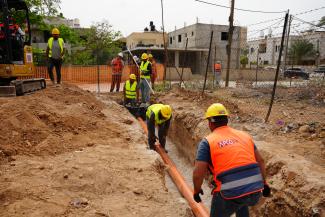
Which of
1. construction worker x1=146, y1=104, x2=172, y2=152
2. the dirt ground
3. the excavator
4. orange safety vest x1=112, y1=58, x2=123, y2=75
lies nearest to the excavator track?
the excavator

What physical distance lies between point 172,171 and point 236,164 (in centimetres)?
406

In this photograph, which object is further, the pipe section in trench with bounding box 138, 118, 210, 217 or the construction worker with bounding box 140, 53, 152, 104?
the construction worker with bounding box 140, 53, 152, 104

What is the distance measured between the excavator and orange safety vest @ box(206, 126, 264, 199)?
Answer: 23.7 feet

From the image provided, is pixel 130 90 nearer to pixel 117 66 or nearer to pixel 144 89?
pixel 144 89

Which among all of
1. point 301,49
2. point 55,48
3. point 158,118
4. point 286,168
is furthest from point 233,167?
point 301,49

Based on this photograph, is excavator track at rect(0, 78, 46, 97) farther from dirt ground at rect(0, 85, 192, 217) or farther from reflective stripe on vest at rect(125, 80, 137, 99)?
reflective stripe on vest at rect(125, 80, 137, 99)

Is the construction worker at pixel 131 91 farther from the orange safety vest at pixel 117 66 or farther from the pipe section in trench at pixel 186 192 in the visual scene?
the pipe section in trench at pixel 186 192

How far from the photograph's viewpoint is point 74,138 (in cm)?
673

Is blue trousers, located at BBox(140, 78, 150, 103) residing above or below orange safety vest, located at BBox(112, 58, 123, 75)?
below

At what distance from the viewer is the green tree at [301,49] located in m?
43.1

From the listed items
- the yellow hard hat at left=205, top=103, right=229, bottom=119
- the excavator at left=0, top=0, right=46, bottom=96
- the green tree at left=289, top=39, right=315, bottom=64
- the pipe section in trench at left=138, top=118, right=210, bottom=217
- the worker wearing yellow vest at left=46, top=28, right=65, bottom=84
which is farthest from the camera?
the green tree at left=289, top=39, right=315, bottom=64

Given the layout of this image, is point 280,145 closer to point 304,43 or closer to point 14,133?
point 14,133

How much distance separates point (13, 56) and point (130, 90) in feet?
Result: 14.0

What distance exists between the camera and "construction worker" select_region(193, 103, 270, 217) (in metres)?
3.06
